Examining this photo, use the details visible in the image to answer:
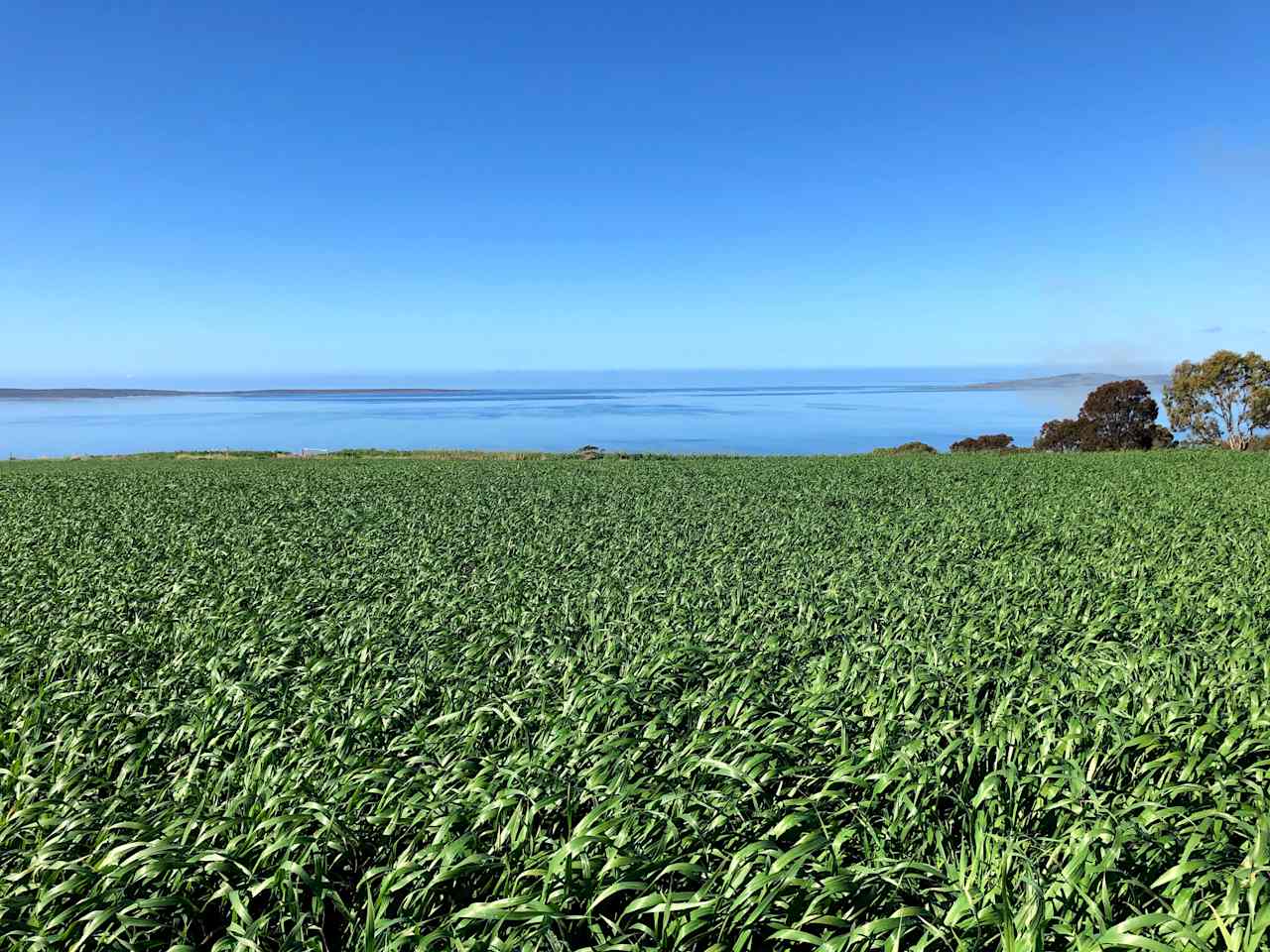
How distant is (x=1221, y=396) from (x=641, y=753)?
298ft

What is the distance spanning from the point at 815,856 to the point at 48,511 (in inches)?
894

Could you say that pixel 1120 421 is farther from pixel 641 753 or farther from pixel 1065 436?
pixel 641 753

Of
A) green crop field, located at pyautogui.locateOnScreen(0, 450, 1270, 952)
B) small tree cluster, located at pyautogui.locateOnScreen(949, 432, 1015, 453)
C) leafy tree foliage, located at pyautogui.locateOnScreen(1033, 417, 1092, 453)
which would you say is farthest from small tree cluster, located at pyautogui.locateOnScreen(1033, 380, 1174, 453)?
green crop field, located at pyautogui.locateOnScreen(0, 450, 1270, 952)

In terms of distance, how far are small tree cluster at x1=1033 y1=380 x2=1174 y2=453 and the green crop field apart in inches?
2758

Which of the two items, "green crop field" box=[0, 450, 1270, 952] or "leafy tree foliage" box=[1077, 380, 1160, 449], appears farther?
"leafy tree foliage" box=[1077, 380, 1160, 449]

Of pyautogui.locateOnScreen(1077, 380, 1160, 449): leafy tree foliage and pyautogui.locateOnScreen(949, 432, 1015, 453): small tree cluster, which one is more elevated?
pyautogui.locateOnScreen(1077, 380, 1160, 449): leafy tree foliage

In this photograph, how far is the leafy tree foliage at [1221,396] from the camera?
69375 millimetres

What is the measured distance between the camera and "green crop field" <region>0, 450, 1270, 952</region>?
3.40 metres

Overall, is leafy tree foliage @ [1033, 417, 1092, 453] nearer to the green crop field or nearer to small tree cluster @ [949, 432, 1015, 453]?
small tree cluster @ [949, 432, 1015, 453]

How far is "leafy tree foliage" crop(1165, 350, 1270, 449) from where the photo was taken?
2731 inches

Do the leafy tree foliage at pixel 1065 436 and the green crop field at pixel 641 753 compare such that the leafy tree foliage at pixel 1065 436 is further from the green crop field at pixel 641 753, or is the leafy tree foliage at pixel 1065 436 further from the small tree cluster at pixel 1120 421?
the green crop field at pixel 641 753

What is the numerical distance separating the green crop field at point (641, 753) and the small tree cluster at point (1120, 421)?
2758 inches

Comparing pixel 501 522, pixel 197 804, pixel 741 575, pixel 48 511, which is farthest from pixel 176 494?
pixel 197 804

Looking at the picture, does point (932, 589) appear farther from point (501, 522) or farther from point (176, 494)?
point (176, 494)
